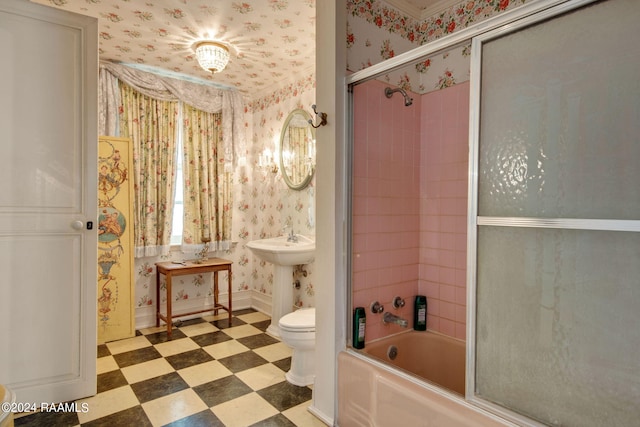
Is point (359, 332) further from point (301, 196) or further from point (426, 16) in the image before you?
point (426, 16)

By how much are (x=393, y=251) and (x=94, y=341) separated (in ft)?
6.23

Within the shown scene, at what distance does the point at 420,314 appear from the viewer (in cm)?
233

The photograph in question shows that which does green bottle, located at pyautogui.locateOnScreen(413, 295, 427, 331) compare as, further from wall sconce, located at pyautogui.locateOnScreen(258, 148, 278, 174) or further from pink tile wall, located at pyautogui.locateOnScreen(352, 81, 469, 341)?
wall sconce, located at pyautogui.locateOnScreen(258, 148, 278, 174)

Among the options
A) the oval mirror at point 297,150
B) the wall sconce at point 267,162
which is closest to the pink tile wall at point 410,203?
the oval mirror at point 297,150

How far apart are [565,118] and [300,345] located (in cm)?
191

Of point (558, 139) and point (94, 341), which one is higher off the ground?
point (558, 139)

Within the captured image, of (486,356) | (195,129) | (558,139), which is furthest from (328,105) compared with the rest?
(195,129)

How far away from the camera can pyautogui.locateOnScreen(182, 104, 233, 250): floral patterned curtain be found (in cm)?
372

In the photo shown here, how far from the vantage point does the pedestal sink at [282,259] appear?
3.01 m

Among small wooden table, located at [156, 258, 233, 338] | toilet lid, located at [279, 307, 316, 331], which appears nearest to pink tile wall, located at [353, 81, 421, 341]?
toilet lid, located at [279, 307, 316, 331]

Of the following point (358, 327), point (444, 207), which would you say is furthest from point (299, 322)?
point (444, 207)

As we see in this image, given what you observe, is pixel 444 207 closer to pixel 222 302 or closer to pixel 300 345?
pixel 300 345

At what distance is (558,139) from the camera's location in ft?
4.01

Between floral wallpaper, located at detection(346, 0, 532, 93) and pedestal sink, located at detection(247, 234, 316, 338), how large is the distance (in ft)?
4.97
